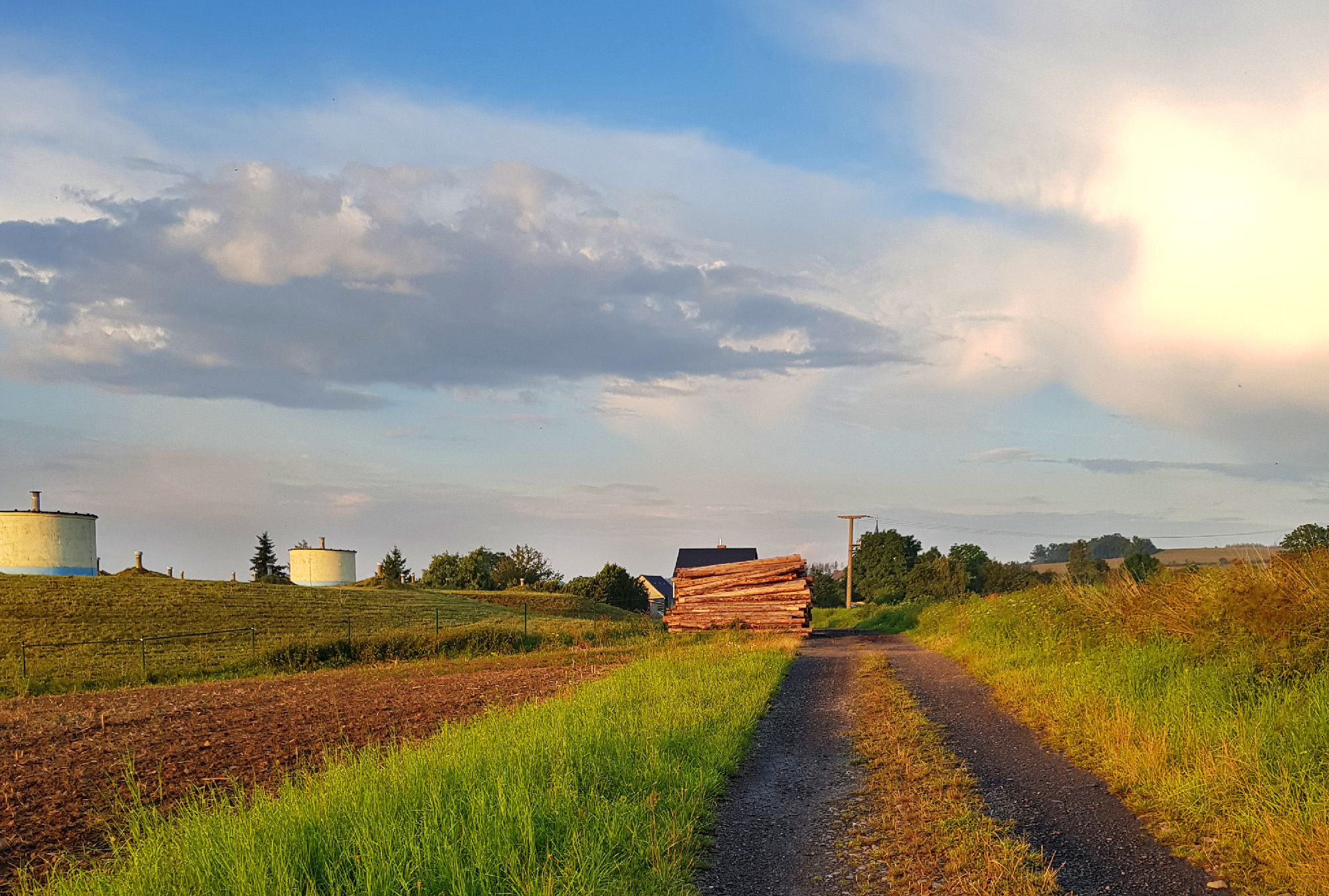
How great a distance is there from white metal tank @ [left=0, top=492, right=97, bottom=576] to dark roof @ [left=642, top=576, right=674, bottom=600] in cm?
5761

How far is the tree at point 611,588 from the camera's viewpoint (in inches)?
2803

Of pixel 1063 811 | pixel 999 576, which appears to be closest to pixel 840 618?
pixel 999 576

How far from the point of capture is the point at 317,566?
240ft

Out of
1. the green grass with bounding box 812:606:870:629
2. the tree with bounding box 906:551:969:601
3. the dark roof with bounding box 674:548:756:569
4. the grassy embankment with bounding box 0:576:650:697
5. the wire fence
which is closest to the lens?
the wire fence

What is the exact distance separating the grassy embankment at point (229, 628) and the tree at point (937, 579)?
858 inches

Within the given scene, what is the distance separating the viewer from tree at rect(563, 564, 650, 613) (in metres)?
71.2

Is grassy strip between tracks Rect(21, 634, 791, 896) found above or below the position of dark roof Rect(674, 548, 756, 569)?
above

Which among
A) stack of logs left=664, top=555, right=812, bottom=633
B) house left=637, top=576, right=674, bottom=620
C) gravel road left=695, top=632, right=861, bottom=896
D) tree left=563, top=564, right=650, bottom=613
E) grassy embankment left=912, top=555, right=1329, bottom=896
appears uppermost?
grassy embankment left=912, top=555, right=1329, bottom=896

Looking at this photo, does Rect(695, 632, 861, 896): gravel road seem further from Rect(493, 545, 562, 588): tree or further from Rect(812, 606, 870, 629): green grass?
Rect(493, 545, 562, 588): tree

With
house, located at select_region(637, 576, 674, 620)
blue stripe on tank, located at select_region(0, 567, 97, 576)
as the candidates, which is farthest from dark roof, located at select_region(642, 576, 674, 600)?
blue stripe on tank, located at select_region(0, 567, 97, 576)

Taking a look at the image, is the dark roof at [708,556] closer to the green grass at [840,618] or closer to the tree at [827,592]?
the tree at [827,592]

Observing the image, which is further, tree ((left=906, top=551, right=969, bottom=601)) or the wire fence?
tree ((left=906, top=551, right=969, bottom=601))

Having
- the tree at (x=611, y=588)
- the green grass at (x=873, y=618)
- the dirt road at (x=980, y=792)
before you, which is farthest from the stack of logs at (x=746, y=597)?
the tree at (x=611, y=588)

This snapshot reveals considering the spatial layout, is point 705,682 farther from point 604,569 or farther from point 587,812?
point 604,569
